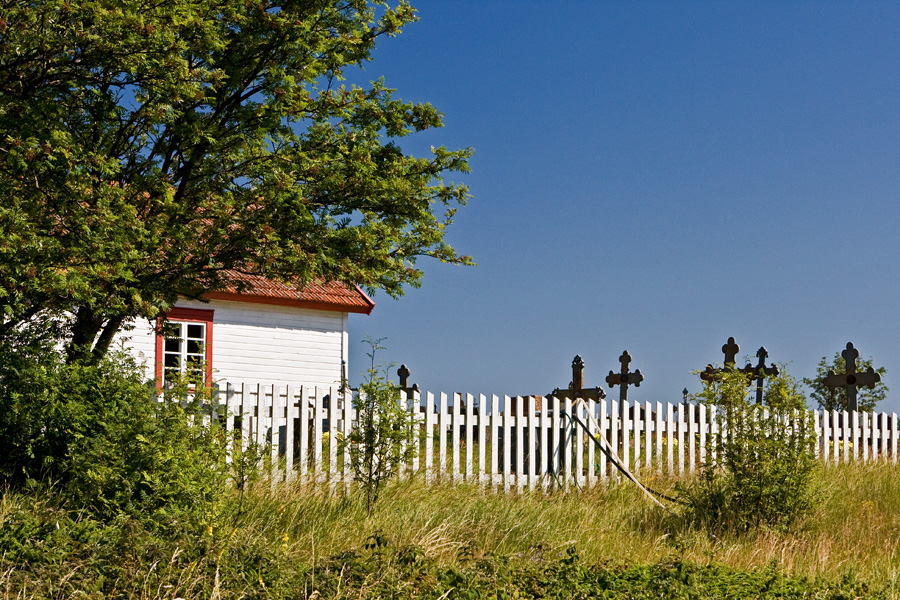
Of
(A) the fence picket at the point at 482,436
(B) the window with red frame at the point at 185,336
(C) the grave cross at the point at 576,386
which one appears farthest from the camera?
(C) the grave cross at the point at 576,386

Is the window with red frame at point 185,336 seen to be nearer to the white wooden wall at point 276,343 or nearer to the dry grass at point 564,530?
the white wooden wall at point 276,343

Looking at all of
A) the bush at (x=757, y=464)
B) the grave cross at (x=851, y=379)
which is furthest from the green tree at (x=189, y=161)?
the grave cross at (x=851, y=379)

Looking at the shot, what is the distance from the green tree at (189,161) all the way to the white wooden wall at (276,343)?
8.38 metres

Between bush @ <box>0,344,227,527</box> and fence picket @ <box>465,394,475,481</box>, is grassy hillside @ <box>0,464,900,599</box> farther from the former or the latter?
fence picket @ <box>465,394,475,481</box>

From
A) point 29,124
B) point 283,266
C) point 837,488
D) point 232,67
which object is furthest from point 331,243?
point 837,488

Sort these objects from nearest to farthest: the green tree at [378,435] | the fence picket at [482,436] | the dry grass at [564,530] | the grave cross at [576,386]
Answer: the dry grass at [564,530] → the green tree at [378,435] → the fence picket at [482,436] → the grave cross at [576,386]

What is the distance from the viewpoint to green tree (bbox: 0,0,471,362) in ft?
25.9

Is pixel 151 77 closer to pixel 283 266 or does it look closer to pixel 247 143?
pixel 247 143

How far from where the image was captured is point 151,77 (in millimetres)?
8453

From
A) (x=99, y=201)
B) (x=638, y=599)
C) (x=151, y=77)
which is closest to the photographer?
(x=638, y=599)

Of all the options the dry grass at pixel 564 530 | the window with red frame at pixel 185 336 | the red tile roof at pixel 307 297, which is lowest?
the dry grass at pixel 564 530

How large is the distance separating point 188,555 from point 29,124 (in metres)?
4.89

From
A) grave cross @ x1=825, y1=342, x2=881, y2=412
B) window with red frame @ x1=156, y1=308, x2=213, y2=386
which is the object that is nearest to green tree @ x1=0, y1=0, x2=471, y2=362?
window with red frame @ x1=156, y1=308, x2=213, y2=386

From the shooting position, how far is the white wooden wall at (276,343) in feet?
61.2
